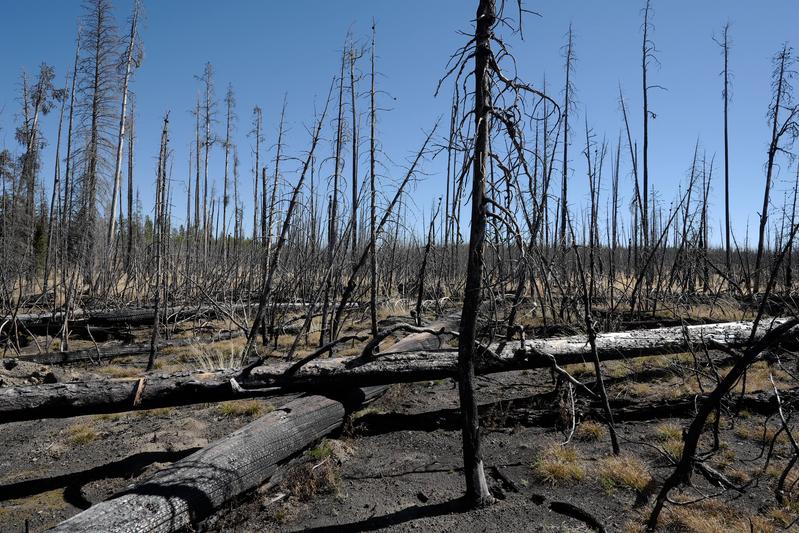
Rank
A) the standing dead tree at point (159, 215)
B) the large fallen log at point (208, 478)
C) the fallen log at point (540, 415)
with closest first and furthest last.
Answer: the large fallen log at point (208, 478) → the fallen log at point (540, 415) → the standing dead tree at point (159, 215)

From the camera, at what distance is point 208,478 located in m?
3.36

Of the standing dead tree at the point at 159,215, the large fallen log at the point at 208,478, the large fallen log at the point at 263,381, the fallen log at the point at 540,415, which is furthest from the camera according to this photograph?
the standing dead tree at the point at 159,215

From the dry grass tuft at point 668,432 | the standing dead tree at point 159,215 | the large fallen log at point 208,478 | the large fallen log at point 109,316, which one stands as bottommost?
the dry grass tuft at point 668,432

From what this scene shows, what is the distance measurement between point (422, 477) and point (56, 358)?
298 inches

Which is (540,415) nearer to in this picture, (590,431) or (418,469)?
Result: (590,431)

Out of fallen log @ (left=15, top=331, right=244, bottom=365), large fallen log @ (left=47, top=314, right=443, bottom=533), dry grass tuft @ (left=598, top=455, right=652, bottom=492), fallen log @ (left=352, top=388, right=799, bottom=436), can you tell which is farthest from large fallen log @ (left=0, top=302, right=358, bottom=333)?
dry grass tuft @ (left=598, top=455, right=652, bottom=492)

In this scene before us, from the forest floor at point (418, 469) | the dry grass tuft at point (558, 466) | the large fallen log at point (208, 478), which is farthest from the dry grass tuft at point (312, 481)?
the dry grass tuft at point (558, 466)

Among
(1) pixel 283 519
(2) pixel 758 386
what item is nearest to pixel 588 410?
(2) pixel 758 386

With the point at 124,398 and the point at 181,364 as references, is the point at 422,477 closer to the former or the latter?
the point at 124,398

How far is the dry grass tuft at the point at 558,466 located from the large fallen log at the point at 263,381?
0.86 meters

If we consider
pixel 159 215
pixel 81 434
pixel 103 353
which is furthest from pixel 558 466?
pixel 103 353

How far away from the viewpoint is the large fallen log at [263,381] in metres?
4.21

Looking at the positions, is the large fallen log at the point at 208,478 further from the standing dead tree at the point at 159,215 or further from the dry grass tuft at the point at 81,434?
the standing dead tree at the point at 159,215

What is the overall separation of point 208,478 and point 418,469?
1.88m
